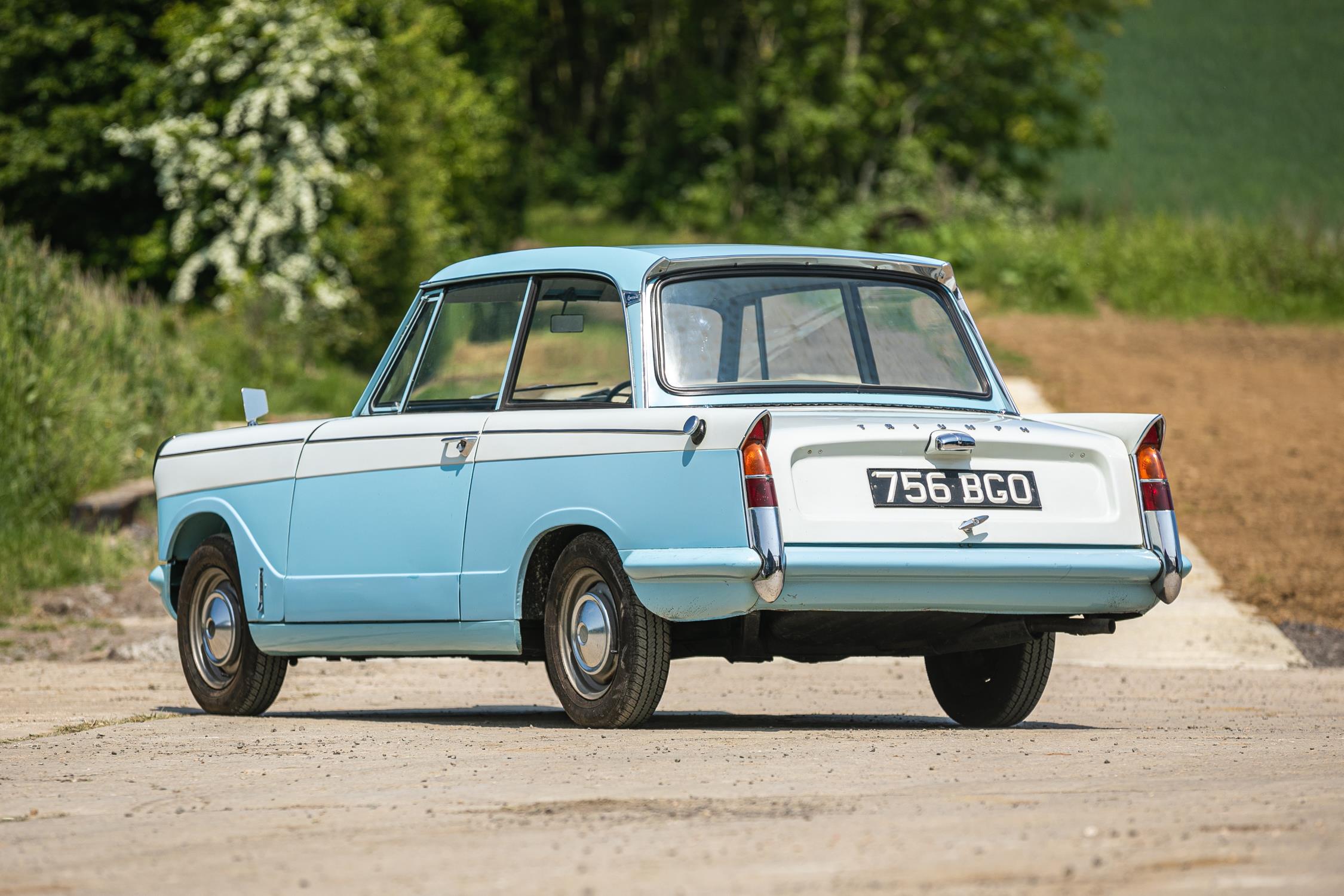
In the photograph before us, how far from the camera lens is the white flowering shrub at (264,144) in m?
30.1

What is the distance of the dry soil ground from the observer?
54.5 feet

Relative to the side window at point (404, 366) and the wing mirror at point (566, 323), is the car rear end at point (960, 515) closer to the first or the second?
the wing mirror at point (566, 323)

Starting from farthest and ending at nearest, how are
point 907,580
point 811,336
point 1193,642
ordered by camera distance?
point 1193,642, point 811,336, point 907,580

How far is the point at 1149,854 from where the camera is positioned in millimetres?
4355

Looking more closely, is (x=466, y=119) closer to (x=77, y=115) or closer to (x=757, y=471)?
(x=77, y=115)

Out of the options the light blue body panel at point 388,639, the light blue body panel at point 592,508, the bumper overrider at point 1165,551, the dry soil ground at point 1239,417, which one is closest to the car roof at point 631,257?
the light blue body panel at point 592,508

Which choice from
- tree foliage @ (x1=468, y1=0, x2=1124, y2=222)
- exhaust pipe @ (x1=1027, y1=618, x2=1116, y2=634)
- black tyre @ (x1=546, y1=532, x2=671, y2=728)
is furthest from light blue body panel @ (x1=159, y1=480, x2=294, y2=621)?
tree foliage @ (x1=468, y1=0, x2=1124, y2=222)

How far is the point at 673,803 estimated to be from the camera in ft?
17.2

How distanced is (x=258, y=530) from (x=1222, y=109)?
55322 mm

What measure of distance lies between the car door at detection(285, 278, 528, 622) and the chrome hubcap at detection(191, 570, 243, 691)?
23.5 inches

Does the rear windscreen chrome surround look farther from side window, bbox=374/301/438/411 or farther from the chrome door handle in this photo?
side window, bbox=374/301/438/411

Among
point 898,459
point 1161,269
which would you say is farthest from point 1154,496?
point 1161,269

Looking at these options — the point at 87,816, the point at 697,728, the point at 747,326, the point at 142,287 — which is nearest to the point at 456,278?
the point at 747,326

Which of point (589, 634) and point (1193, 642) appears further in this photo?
point (1193, 642)
